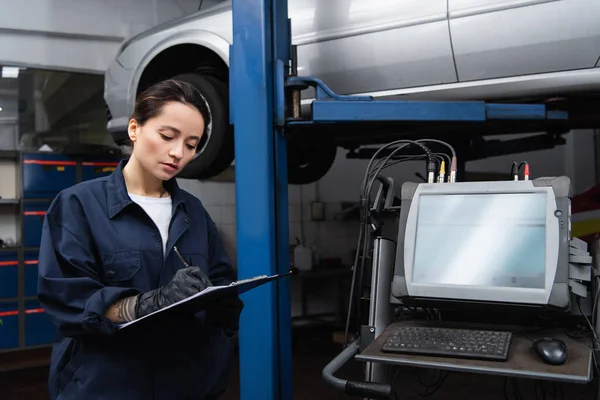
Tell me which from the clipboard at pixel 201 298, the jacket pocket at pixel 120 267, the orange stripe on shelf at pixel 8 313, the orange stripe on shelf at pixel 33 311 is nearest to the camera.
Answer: the clipboard at pixel 201 298

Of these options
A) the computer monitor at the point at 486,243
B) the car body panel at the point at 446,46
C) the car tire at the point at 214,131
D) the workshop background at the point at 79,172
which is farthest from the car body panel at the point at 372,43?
the workshop background at the point at 79,172

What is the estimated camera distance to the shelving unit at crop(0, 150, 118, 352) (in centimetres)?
459

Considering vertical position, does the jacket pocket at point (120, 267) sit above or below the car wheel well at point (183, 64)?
below

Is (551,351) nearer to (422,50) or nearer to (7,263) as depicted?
(422,50)

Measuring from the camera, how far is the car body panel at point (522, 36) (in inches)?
82.3

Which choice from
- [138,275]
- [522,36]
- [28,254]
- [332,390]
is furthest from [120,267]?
[28,254]

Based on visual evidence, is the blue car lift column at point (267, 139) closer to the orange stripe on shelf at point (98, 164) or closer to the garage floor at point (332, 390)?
the garage floor at point (332, 390)

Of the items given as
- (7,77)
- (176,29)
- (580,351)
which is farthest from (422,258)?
(7,77)

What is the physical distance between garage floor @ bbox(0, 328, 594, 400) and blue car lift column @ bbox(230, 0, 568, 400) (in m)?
1.01

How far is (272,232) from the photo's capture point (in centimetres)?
193

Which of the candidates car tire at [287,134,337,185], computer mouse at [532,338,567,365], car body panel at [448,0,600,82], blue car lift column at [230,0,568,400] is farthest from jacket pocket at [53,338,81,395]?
car tire at [287,134,337,185]

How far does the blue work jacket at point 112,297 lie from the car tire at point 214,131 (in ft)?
4.60

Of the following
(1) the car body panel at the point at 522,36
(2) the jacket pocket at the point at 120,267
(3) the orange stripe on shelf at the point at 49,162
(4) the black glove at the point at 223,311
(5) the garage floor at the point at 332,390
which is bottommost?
(5) the garage floor at the point at 332,390

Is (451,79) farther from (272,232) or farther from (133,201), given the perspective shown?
(133,201)
